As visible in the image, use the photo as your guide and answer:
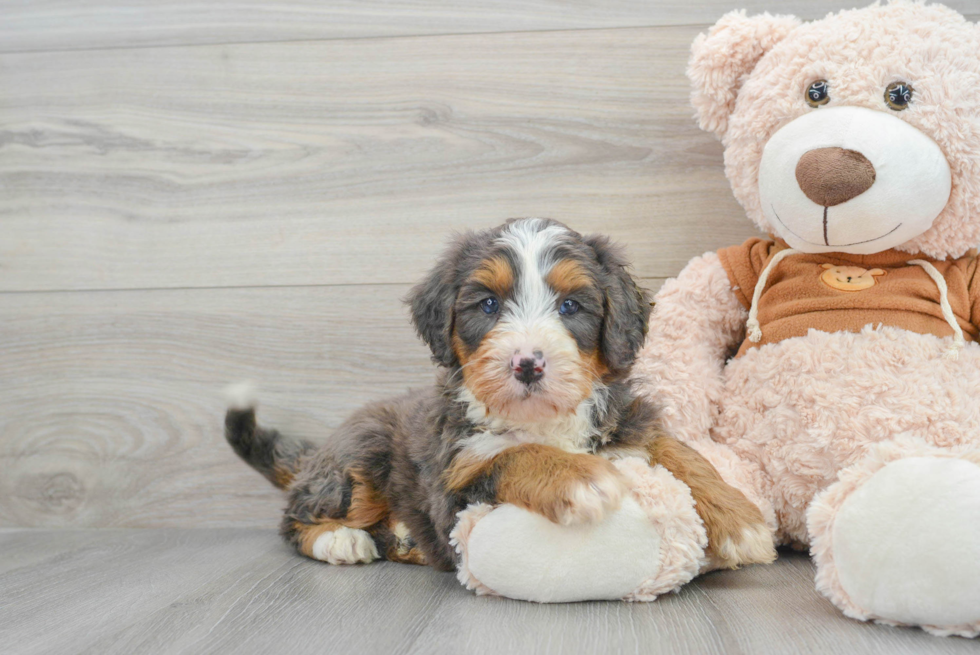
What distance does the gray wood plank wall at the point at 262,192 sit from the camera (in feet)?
7.67

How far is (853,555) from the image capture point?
1403mm

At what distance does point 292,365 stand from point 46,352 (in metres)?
0.82

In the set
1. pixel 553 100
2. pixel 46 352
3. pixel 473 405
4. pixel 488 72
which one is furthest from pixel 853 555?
pixel 46 352

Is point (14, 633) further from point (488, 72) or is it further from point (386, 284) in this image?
point (488, 72)

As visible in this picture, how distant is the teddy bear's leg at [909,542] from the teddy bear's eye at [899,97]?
74 centimetres

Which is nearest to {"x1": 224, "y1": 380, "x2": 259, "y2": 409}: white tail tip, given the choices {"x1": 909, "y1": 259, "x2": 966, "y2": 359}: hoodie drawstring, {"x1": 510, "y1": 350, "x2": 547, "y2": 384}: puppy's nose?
{"x1": 510, "y1": 350, "x2": 547, "y2": 384}: puppy's nose

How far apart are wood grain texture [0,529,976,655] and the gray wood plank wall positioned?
562mm

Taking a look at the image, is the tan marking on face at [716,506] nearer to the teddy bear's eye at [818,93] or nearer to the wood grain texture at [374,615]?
the wood grain texture at [374,615]

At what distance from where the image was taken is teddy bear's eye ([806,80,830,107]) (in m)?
1.76

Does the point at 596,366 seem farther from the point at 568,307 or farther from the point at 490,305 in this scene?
the point at 490,305

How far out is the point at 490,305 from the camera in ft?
5.48

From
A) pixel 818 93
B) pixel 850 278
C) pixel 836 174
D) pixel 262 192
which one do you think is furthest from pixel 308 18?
pixel 850 278

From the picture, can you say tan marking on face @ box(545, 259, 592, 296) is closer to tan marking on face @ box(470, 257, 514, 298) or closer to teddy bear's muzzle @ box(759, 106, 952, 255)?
tan marking on face @ box(470, 257, 514, 298)

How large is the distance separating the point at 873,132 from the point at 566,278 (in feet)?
2.34
